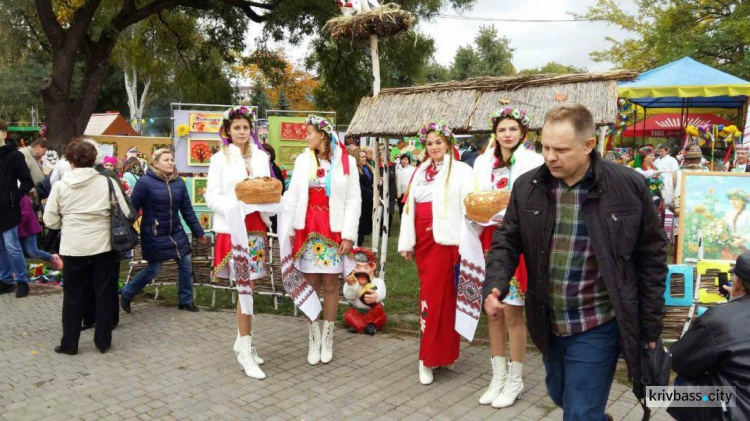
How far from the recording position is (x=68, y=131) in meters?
12.4

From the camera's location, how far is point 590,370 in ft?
8.98

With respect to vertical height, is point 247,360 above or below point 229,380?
above

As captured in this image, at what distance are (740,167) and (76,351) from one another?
8.93m

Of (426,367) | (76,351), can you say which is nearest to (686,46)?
(426,367)

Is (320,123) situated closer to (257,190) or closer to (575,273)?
(257,190)

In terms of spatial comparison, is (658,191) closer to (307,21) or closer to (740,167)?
(740,167)

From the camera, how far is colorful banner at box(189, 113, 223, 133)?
1052cm

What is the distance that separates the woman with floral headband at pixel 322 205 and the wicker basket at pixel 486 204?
1.25 m

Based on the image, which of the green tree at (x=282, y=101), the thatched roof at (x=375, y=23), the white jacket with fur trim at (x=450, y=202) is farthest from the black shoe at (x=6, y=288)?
the green tree at (x=282, y=101)

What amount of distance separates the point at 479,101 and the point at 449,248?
2.28 meters

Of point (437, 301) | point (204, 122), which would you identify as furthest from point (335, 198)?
point (204, 122)

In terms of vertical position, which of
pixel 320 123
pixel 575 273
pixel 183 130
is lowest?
pixel 575 273

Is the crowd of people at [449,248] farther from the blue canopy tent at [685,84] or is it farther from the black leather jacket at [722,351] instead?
the blue canopy tent at [685,84]

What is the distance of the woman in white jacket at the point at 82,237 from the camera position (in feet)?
17.2
